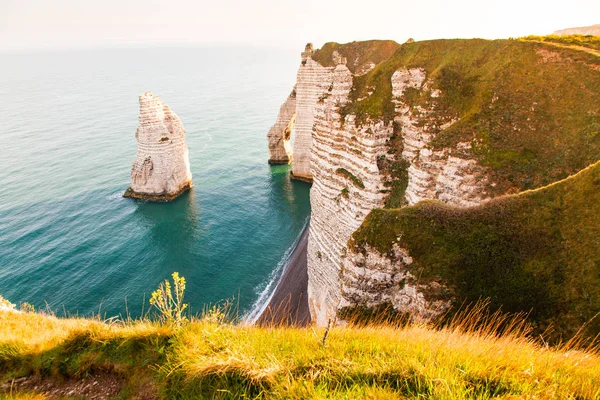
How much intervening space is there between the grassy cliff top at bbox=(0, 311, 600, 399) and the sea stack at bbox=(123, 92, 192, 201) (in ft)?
148

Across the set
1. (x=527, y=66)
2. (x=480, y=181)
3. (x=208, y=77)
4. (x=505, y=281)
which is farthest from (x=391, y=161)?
(x=208, y=77)

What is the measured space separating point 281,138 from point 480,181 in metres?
48.1

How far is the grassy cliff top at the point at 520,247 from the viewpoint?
35.0 feet

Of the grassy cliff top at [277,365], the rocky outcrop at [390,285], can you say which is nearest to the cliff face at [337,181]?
the rocky outcrop at [390,285]

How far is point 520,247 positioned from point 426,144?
918 centimetres

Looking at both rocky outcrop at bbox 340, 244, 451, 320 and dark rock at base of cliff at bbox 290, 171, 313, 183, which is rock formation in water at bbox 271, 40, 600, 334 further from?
dark rock at base of cliff at bbox 290, 171, 313, 183

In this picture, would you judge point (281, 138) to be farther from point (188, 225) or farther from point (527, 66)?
point (527, 66)

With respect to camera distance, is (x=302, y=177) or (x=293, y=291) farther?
(x=302, y=177)

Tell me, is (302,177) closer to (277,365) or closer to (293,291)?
(293,291)

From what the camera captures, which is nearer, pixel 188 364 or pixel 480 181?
pixel 188 364

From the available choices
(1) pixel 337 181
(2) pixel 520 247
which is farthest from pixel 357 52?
(2) pixel 520 247

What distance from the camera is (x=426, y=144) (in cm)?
1969

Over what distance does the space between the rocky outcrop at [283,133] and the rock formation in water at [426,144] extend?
3675 centimetres

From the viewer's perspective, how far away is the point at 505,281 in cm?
1145
